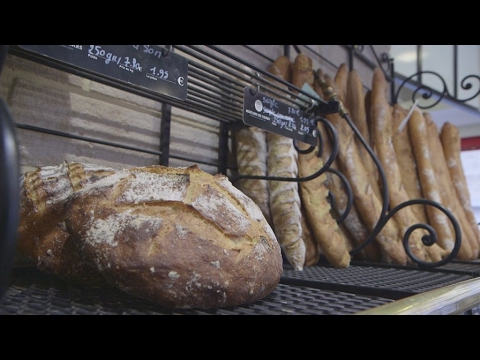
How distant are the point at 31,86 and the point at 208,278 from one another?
2.19 ft

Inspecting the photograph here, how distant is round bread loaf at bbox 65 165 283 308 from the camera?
0.57 meters

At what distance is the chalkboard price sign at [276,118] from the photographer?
3.25 feet

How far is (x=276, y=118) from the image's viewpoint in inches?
42.2

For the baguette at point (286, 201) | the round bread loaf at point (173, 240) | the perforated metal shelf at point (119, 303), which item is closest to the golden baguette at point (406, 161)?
the baguette at point (286, 201)

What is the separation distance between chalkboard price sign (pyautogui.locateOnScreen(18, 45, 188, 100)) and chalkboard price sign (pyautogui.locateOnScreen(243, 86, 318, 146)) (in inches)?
8.3

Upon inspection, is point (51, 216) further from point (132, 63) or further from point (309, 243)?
point (309, 243)

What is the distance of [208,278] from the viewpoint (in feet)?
1.90

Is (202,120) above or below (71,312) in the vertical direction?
above

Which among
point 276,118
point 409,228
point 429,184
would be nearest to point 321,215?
point 409,228

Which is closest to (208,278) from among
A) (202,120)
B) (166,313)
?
(166,313)

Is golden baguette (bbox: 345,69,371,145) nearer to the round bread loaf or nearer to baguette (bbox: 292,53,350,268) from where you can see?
baguette (bbox: 292,53,350,268)

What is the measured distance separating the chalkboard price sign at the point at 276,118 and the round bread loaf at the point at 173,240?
35cm

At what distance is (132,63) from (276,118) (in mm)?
444

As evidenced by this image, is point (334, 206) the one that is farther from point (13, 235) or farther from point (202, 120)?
point (13, 235)
